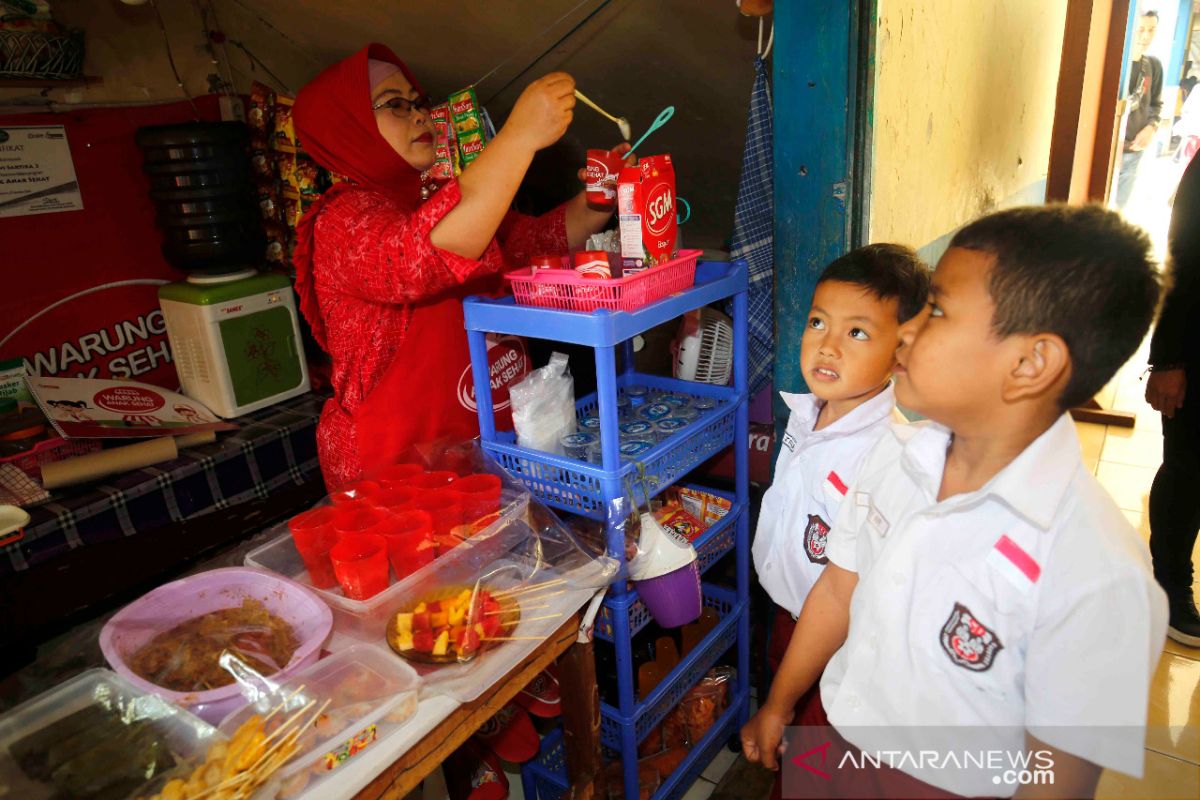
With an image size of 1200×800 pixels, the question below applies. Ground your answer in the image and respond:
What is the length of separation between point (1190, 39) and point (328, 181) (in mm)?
8916

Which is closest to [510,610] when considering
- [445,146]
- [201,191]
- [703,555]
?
[703,555]

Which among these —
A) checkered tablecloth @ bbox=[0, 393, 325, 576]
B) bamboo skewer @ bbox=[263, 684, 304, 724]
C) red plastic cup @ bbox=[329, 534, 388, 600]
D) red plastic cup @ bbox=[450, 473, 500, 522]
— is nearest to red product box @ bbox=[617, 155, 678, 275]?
red plastic cup @ bbox=[450, 473, 500, 522]

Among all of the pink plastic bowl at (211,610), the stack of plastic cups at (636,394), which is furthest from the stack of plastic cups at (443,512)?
the stack of plastic cups at (636,394)

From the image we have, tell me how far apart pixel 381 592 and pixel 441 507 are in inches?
8.1

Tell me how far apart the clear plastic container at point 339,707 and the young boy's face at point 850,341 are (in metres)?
0.89

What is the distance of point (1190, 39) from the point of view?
753 cm

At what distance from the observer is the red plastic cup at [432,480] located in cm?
146

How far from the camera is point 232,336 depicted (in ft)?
7.68

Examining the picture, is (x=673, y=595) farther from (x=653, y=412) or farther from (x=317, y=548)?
(x=317, y=548)

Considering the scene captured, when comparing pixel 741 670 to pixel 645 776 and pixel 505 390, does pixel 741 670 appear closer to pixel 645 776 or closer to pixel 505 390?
pixel 645 776

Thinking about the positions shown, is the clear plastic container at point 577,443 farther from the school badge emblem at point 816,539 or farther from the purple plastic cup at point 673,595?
the school badge emblem at point 816,539

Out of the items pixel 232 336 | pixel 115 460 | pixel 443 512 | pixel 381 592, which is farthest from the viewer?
pixel 232 336

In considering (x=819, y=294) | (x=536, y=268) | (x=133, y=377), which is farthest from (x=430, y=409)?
(x=133, y=377)

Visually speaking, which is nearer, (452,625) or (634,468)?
(452,625)
